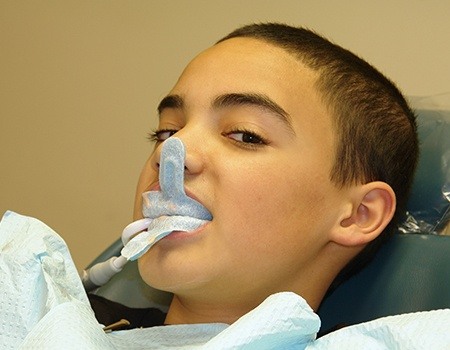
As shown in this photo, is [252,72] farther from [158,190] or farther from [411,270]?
[411,270]

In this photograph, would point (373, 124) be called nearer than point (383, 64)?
Yes

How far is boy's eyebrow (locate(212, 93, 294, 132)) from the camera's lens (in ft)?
3.30

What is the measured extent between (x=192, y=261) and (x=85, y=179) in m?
0.98

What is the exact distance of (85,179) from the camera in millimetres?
1891

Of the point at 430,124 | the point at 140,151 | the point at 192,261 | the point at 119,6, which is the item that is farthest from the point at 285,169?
the point at 119,6

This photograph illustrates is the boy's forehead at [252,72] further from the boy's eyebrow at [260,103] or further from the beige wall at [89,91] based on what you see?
the beige wall at [89,91]

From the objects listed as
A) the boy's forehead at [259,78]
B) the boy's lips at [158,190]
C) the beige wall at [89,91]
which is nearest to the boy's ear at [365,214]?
the boy's forehead at [259,78]

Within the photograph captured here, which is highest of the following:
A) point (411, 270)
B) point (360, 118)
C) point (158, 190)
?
point (360, 118)

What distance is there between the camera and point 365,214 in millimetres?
1101

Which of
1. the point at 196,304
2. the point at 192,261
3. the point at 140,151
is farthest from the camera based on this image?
the point at 140,151

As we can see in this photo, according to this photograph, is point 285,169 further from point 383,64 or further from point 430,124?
point 383,64

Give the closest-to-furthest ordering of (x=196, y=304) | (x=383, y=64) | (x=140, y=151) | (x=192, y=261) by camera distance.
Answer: (x=192, y=261) → (x=196, y=304) → (x=383, y=64) → (x=140, y=151)

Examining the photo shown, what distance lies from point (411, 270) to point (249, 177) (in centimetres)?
31

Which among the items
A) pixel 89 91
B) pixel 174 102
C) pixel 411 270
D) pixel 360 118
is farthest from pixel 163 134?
pixel 89 91
